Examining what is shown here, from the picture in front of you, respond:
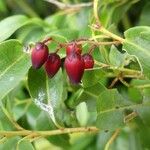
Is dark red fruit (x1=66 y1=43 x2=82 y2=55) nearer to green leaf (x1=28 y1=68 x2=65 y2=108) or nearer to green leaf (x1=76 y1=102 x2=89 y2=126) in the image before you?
green leaf (x1=28 y1=68 x2=65 y2=108)

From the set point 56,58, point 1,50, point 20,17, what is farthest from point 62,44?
point 20,17

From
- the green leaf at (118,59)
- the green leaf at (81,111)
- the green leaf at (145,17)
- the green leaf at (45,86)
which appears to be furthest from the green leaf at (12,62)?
the green leaf at (145,17)

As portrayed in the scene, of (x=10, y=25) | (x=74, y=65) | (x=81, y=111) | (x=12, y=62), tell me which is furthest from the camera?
(x=81, y=111)

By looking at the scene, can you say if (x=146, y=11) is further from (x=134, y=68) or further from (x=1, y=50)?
(x=1, y=50)

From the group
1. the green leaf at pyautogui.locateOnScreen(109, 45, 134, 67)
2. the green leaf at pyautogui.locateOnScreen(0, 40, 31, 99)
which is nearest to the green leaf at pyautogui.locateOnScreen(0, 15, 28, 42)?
the green leaf at pyautogui.locateOnScreen(0, 40, 31, 99)

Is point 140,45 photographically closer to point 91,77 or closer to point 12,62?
point 91,77

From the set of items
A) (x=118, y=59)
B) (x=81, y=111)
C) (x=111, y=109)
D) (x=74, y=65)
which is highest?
(x=74, y=65)

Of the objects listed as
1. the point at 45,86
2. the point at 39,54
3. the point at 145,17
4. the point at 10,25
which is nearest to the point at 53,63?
the point at 39,54

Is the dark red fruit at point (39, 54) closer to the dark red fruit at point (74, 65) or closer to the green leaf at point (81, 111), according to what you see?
the dark red fruit at point (74, 65)
